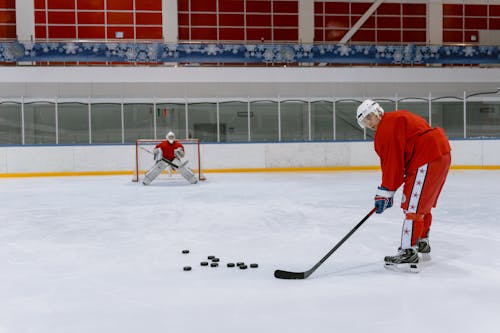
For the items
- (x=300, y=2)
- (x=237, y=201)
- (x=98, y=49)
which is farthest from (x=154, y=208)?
(x=300, y=2)

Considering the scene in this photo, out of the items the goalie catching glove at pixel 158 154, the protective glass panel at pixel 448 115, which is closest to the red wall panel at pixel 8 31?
the goalie catching glove at pixel 158 154

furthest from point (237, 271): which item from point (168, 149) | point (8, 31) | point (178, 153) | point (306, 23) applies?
point (8, 31)

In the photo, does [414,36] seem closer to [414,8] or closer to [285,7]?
[414,8]

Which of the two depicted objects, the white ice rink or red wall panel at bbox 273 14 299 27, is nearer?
the white ice rink

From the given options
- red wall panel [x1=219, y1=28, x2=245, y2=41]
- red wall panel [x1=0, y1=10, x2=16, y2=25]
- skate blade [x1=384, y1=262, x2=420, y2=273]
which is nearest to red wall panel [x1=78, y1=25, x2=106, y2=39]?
red wall panel [x1=0, y1=10, x2=16, y2=25]

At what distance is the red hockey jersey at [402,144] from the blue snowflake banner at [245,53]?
42.7ft

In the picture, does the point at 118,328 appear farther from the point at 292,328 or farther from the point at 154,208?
the point at 154,208

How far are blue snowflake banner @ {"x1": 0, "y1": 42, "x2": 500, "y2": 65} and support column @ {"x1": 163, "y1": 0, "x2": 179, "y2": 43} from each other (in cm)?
243

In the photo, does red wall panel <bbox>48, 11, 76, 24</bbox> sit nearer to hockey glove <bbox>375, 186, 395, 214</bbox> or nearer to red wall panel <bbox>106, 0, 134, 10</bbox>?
red wall panel <bbox>106, 0, 134, 10</bbox>

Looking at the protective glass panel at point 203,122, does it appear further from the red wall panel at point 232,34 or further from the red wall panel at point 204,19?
the red wall panel at point 204,19

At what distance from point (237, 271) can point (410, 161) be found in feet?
3.89

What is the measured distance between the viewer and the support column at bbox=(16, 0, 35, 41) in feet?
54.6

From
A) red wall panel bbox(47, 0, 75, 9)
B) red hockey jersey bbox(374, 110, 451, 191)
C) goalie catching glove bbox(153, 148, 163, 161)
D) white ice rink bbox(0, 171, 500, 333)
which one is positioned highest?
red wall panel bbox(47, 0, 75, 9)

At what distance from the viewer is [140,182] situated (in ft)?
33.8
